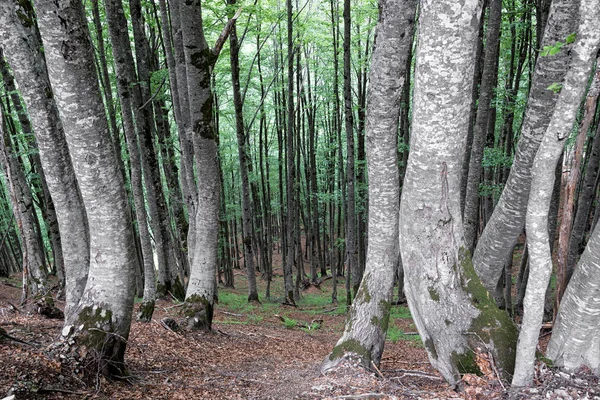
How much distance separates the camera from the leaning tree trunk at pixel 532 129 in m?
3.57

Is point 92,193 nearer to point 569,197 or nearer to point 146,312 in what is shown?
point 146,312

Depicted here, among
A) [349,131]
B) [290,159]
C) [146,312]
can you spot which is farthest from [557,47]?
[290,159]

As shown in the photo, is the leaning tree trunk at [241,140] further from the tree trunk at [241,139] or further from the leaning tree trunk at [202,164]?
the leaning tree trunk at [202,164]

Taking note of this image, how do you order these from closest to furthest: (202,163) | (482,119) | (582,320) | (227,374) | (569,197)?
(582,320) → (569,197) → (227,374) → (202,163) → (482,119)

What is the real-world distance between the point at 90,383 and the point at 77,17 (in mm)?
3123

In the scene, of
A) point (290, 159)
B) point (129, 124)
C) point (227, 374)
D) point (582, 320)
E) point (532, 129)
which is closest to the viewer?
point (582, 320)

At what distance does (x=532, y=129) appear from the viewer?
382 cm

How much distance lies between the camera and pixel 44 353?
3.34 meters

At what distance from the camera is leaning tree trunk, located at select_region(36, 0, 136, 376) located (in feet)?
10.8

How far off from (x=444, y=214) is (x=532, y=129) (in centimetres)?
132

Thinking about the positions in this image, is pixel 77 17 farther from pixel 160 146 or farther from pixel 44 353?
pixel 160 146

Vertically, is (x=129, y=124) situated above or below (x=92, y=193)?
above

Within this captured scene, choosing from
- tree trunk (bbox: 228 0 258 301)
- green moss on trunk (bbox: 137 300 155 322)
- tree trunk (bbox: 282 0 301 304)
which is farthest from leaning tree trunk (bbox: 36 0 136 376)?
tree trunk (bbox: 282 0 301 304)

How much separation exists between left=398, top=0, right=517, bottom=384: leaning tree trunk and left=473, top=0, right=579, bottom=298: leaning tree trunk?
0.75 m
